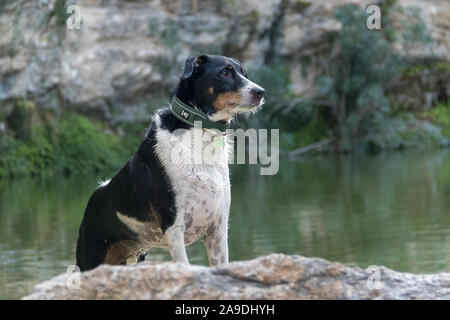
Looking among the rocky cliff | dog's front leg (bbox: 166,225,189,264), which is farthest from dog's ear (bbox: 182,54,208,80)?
the rocky cliff

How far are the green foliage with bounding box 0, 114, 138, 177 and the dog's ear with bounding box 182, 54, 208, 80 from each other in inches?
756

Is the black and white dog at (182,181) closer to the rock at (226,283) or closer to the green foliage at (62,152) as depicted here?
the rock at (226,283)

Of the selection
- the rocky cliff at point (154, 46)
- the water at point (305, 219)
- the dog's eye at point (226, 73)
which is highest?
the rocky cliff at point (154, 46)

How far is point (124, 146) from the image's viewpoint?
A: 2638 centimetres

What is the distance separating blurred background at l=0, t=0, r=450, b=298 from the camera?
45.6ft

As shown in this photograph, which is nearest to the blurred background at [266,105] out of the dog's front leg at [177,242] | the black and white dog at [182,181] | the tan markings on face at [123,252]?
the tan markings on face at [123,252]

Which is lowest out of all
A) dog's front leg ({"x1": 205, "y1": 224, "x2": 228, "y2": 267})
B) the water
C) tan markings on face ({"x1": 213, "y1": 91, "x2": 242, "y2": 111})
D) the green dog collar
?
the water

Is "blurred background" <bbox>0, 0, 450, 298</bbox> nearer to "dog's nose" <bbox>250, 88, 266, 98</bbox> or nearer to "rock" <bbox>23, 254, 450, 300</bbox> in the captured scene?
"dog's nose" <bbox>250, 88, 266, 98</bbox>

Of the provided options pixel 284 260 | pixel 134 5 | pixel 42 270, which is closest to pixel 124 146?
pixel 134 5

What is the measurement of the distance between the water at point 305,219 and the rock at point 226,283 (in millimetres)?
4103

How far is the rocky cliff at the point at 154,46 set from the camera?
24.4m

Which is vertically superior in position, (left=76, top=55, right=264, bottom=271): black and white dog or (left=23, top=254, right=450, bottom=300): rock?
(left=76, top=55, right=264, bottom=271): black and white dog

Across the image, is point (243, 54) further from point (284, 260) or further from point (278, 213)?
point (284, 260)

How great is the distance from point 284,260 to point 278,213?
960 cm
